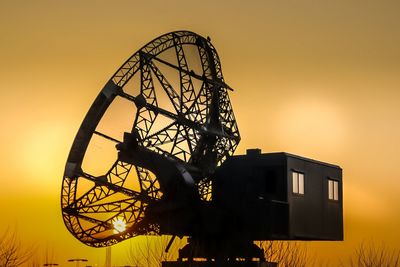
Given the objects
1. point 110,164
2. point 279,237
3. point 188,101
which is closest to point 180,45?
point 188,101

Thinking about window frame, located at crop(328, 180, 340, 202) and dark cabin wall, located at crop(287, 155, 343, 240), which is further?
window frame, located at crop(328, 180, 340, 202)

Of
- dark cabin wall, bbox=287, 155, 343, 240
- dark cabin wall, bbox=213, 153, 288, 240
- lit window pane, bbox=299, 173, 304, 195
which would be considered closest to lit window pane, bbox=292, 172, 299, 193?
dark cabin wall, bbox=287, 155, 343, 240

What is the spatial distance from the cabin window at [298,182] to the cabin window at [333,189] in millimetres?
3663

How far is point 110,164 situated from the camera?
1777 inches

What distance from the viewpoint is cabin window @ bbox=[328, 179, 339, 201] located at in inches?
1987

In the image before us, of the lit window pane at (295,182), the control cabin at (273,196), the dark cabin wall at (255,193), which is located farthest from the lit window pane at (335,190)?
the dark cabin wall at (255,193)

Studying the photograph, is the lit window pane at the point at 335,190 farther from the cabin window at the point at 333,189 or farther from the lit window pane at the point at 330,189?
the lit window pane at the point at 330,189

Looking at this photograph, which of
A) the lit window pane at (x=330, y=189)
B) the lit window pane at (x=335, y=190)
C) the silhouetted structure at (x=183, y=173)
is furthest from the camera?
the lit window pane at (x=335, y=190)

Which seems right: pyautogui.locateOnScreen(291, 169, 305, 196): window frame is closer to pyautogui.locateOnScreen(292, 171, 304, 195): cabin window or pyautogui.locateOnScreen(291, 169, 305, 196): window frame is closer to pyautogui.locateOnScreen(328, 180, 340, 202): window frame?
pyautogui.locateOnScreen(292, 171, 304, 195): cabin window

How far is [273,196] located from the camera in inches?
1801

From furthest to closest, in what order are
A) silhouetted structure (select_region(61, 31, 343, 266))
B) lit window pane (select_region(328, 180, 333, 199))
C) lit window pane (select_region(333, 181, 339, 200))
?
lit window pane (select_region(333, 181, 339, 200)), lit window pane (select_region(328, 180, 333, 199)), silhouetted structure (select_region(61, 31, 343, 266))

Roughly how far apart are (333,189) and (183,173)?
11.3 m

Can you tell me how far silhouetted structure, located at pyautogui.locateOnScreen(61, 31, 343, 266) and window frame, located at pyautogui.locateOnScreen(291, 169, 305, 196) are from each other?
5 cm

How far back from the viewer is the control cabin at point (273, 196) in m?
44.7
